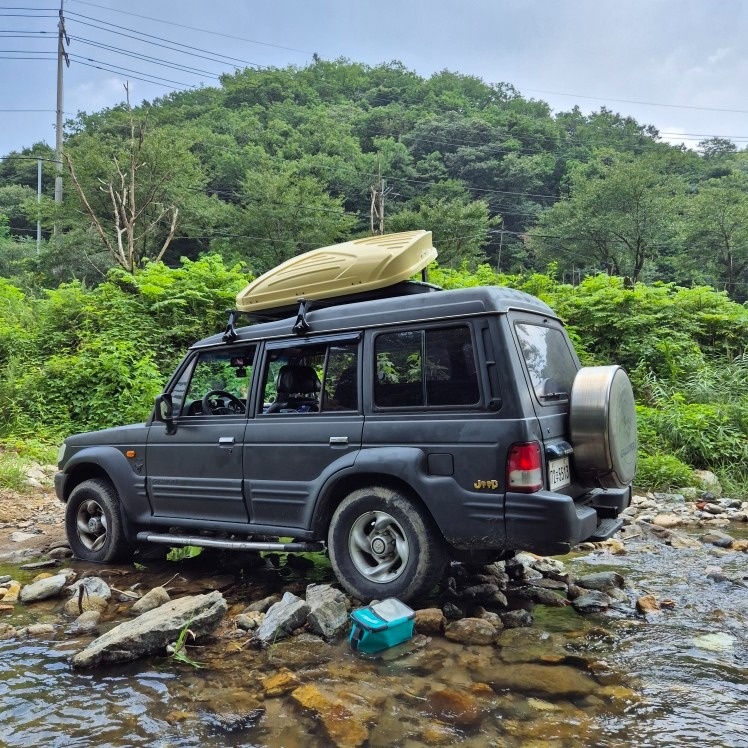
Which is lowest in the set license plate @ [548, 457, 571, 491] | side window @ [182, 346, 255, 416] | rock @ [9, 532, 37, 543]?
rock @ [9, 532, 37, 543]

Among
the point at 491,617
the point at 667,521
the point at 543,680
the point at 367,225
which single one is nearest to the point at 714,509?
the point at 667,521

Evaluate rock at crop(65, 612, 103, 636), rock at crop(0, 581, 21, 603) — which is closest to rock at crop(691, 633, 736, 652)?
rock at crop(65, 612, 103, 636)

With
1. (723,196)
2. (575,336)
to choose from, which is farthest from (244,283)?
(723,196)

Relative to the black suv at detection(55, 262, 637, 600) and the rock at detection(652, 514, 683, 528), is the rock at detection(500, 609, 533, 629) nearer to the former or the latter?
the black suv at detection(55, 262, 637, 600)

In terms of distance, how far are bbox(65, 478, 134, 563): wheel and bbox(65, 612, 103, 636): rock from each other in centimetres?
128

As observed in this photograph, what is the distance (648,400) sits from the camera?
1268cm

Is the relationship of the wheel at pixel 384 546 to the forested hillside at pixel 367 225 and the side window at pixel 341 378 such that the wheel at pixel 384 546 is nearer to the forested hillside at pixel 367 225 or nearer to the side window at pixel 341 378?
the side window at pixel 341 378

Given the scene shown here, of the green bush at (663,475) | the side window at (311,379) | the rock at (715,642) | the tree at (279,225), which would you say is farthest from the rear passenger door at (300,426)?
the tree at (279,225)

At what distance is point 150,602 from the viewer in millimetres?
4496

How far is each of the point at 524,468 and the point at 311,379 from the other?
200cm

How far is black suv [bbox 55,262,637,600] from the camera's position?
3.85 metres

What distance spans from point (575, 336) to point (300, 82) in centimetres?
5562

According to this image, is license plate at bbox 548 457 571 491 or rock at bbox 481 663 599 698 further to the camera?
license plate at bbox 548 457 571 491

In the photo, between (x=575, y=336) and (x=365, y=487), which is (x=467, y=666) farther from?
(x=575, y=336)
